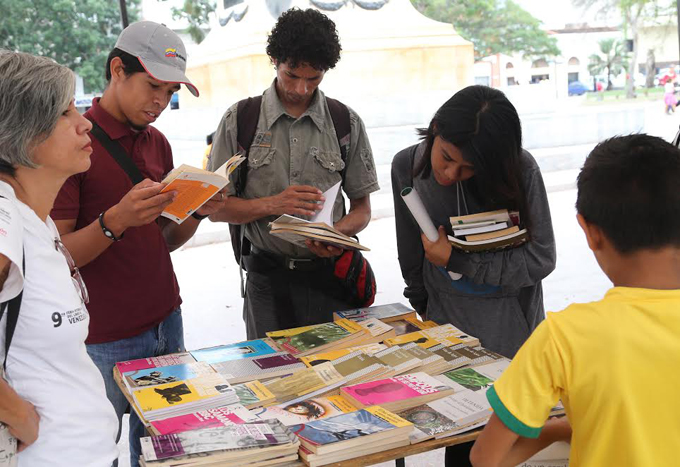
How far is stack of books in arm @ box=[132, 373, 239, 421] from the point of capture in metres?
1.68

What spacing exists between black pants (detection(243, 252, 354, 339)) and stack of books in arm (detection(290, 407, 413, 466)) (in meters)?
1.01

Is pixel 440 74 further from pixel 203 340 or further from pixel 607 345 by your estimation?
pixel 607 345

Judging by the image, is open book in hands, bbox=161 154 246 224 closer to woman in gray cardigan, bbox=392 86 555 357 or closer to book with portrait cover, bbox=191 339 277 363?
book with portrait cover, bbox=191 339 277 363

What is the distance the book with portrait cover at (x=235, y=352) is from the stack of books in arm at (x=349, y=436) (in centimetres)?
54

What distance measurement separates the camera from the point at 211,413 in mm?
1676

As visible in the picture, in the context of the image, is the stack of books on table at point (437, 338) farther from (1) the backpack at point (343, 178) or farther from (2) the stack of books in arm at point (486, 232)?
(1) the backpack at point (343, 178)

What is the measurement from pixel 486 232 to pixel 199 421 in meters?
1.03

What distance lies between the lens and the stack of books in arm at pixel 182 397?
168 cm

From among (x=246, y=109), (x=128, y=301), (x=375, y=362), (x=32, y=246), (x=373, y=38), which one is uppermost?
(x=373, y=38)

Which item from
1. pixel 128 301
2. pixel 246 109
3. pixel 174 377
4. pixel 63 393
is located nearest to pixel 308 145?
pixel 246 109

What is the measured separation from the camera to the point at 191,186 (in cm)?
198

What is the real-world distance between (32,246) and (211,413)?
59 cm

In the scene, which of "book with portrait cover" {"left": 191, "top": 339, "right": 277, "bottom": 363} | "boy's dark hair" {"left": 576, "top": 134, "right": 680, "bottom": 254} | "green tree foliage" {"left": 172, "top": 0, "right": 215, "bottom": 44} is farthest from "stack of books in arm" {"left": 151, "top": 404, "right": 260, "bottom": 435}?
"green tree foliage" {"left": 172, "top": 0, "right": 215, "bottom": 44}

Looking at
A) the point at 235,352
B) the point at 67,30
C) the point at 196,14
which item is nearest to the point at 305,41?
the point at 235,352
